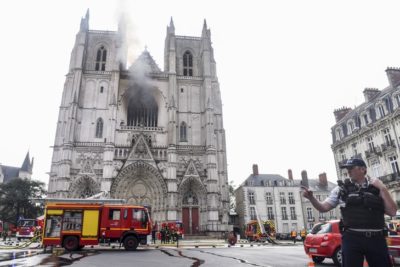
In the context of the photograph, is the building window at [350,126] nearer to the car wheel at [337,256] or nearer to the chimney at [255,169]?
the car wheel at [337,256]

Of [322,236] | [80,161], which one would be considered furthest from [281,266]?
[80,161]

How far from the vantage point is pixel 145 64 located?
42.2 meters

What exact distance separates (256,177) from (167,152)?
68.5ft

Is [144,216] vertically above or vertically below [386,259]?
above

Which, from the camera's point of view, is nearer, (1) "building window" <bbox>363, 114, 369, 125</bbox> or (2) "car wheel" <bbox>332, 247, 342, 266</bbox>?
(2) "car wheel" <bbox>332, 247, 342, 266</bbox>

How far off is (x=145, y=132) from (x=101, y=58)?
12819mm

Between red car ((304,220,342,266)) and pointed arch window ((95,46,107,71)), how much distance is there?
1426 inches

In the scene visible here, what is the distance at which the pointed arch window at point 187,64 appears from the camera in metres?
41.2

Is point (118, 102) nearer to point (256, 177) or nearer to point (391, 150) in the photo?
point (256, 177)

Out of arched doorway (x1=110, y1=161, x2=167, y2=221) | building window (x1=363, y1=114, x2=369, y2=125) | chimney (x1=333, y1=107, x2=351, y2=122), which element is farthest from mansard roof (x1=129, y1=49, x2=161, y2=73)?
building window (x1=363, y1=114, x2=369, y2=125)

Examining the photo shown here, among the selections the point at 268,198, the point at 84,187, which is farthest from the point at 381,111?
the point at 84,187

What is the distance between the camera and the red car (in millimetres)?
8141

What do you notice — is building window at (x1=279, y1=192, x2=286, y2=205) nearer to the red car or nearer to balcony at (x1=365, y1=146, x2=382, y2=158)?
balcony at (x1=365, y1=146, x2=382, y2=158)

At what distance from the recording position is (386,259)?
9.97 feet
